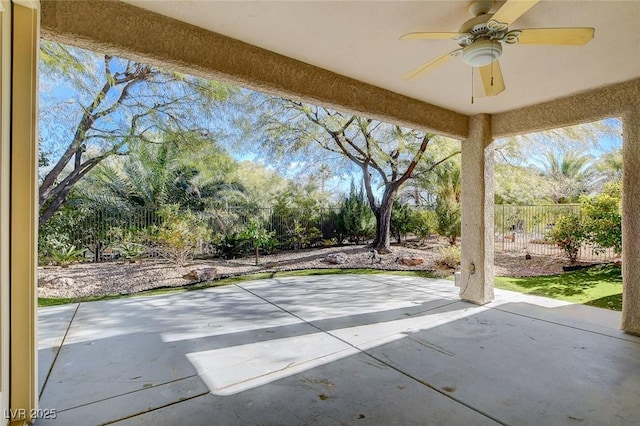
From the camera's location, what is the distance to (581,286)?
5.63m

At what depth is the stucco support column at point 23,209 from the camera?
6.25 ft

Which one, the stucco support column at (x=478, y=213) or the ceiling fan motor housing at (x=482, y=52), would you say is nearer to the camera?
the ceiling fan motor housing at (x=482, y=52)

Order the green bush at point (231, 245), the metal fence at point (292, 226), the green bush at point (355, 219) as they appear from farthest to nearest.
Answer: the green bush at point (355, 219) < the green bush at point (231, 245) < the metal fence at point (292, 226)

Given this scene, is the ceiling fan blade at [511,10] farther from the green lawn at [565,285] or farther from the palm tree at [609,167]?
the palm tree at [609,167]

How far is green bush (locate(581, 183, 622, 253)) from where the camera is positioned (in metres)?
6.03

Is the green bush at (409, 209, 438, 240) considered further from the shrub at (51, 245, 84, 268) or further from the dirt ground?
the shrub at (51, 245, 84, 268)

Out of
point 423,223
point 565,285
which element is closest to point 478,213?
point 565,285

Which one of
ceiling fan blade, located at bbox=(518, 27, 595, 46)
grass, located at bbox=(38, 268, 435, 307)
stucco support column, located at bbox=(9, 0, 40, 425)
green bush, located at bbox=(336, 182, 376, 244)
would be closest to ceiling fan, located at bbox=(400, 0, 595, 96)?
ceiling fan blade, located at bbox=(518, 27, 595, 46)

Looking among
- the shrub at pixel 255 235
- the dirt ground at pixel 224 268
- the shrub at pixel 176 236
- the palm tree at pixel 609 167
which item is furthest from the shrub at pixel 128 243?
the palm tree at pixel 609 167

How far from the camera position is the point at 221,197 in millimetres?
10664

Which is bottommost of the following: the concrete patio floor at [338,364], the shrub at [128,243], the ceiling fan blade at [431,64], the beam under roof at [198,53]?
the concrete patio floor at [338,364]

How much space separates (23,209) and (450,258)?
7484 millimetres

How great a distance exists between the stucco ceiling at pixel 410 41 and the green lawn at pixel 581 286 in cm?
320

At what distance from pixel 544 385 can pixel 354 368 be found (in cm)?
142
